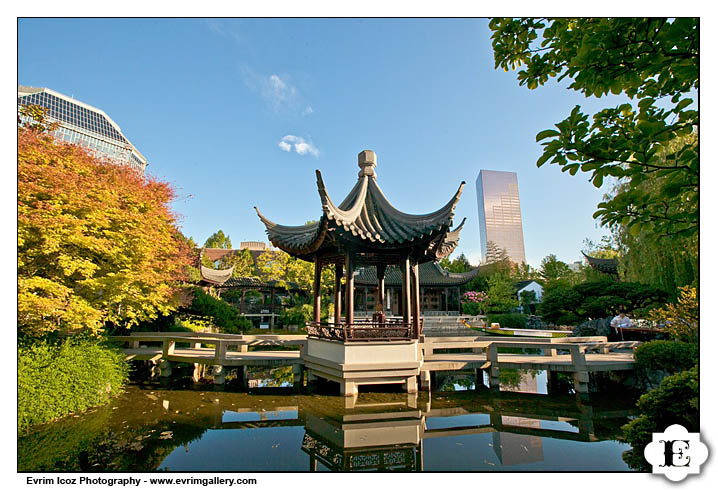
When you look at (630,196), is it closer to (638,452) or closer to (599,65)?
(599,65)

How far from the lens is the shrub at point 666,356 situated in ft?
24.5

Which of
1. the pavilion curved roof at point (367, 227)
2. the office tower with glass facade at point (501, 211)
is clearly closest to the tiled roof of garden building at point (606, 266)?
the pavilion curved roof at point (367, 227)

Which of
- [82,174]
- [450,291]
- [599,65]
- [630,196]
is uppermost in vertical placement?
[82,174]

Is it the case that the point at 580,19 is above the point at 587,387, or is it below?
above

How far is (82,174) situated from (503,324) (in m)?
24.0

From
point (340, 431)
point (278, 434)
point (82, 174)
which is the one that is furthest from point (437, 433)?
point (82, 174)

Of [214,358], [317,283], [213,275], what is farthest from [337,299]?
[213,275]

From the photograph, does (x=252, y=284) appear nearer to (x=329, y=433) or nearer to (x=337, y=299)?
(x=337, y=299)

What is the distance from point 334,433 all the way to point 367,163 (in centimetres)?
688

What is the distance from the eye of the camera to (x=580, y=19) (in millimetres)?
3373

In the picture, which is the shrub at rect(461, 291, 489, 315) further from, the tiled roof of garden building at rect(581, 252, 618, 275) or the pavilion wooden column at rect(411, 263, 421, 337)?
the pavilion wooden column at rect(411, 263, 421, 337)

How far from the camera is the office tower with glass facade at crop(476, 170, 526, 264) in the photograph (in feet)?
385

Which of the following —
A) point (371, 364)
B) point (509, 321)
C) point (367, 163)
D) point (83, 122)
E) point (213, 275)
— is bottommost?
point (509, 321)

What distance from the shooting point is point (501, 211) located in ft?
390
